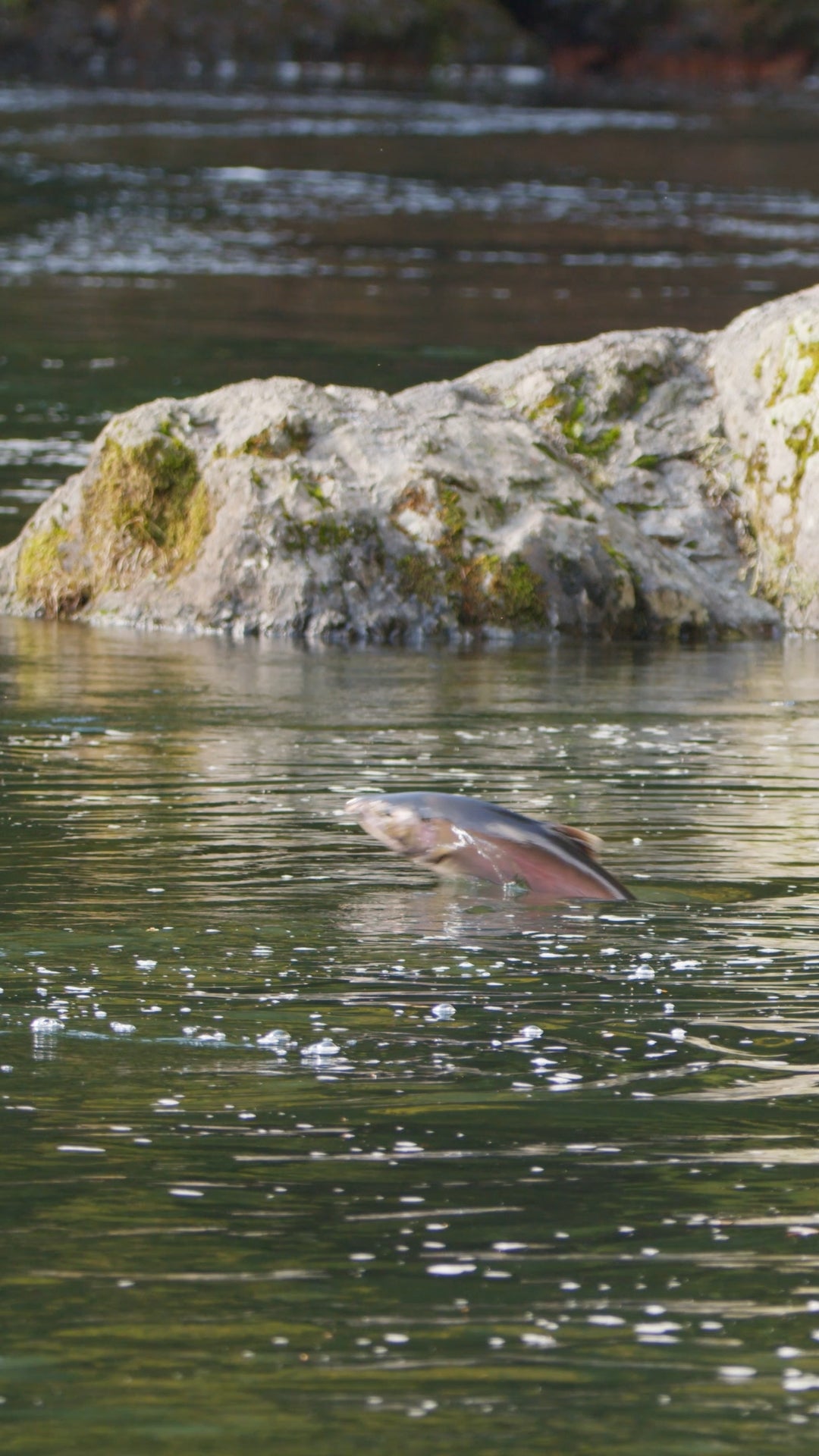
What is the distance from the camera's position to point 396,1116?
5.75 meters

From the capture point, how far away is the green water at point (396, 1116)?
4.39 meters

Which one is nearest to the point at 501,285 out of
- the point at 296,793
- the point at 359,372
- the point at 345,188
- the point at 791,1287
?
the point at 359,372

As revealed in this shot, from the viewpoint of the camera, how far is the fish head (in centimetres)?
793

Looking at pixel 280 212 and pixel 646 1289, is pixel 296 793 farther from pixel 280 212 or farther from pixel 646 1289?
pixel 280 212

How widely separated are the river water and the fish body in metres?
0.10

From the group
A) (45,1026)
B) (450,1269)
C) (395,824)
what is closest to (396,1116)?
(450,1269)

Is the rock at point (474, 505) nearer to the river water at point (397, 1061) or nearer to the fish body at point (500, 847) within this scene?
the river water at point (397, 1061)

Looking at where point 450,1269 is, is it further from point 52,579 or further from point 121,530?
point 52,579

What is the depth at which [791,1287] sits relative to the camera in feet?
15.7

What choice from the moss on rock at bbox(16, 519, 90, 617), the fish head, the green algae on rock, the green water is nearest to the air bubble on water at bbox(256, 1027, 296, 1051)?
the green water

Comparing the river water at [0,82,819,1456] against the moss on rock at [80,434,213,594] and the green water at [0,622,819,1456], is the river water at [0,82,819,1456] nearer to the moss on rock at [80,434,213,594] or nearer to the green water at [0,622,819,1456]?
the green water at [0,622,819,1456]

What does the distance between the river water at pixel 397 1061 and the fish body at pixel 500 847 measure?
10 centimetres

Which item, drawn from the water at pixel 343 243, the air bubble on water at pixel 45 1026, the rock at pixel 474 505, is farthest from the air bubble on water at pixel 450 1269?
the water at pixel 343 243

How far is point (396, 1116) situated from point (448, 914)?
1.93 metres
